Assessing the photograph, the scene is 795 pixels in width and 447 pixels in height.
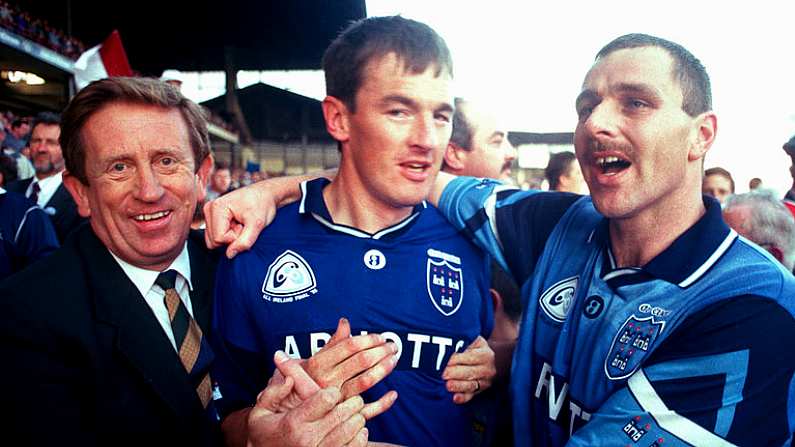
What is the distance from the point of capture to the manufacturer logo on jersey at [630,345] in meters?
1.44

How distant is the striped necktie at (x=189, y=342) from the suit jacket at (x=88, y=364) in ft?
0.23

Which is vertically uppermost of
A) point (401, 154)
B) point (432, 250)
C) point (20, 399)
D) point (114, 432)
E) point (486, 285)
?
point (401, 154)

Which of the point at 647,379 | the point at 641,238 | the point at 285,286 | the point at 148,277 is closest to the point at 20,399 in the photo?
the point at 148,277

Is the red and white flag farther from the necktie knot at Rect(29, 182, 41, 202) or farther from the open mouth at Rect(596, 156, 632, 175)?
the open mouth at Rect(596, 156, 632, 175)

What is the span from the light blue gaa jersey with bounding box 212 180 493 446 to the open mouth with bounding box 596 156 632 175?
636mm

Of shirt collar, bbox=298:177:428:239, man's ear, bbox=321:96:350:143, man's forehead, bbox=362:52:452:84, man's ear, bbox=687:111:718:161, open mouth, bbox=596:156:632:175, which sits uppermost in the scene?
man's forehead, bbox=362:52:452:84

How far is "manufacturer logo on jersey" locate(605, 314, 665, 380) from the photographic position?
1.44 m

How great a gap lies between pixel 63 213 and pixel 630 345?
443cm

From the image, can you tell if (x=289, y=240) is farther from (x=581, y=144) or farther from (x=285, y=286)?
(x=581, y=144)

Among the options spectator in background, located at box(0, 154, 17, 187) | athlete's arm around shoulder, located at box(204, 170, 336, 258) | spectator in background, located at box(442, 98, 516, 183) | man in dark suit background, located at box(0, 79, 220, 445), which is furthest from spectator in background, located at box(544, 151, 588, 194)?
spectator in background, located at box(0, 154, 17, 187)

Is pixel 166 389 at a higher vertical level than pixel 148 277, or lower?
lower

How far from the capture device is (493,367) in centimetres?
191

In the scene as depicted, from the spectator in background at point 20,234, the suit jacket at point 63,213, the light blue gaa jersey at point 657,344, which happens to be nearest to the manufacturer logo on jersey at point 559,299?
the light blue gaa jersey at point 657,344

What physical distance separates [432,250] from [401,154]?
380 mm
